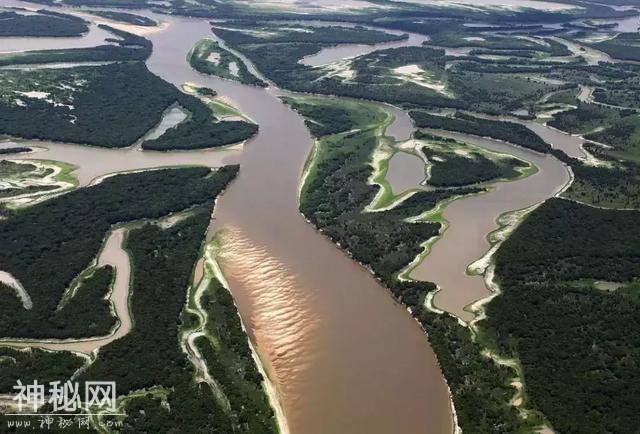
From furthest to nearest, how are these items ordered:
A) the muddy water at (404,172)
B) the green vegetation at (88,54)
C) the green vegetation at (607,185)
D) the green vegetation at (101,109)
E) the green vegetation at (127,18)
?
the green vegetation at (127,18)
the green vegetation at (88,54)
the green vegetation at (101,109)
the muddy water at (404,172)
the green vegetation at (607,185)

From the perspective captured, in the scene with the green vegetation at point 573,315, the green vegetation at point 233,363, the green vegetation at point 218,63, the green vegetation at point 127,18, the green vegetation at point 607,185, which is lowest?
the green vegetation at point 233,363

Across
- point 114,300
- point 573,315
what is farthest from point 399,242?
point 114,300

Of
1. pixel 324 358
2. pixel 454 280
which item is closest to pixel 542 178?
pixel 454 280

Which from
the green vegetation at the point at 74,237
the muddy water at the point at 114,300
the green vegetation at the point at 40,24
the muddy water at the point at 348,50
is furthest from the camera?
the green vegetation at the point at 40,24

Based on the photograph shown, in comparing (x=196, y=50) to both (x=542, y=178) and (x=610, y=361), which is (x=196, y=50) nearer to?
(x=542, y=178)

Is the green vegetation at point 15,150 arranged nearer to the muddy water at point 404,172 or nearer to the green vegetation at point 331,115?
the green vegetation at point 331,115

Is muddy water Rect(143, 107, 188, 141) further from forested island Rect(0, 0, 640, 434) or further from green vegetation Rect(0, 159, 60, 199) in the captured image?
green vegetation Rect(0, 159, 60, 199)

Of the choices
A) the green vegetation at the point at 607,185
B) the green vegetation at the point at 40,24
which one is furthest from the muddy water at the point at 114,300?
the green vegetation at the point at 40,24

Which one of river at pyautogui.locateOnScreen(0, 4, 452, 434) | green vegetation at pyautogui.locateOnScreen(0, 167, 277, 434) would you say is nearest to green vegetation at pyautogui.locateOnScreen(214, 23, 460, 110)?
river at pyautogui.locateOnScreen(0, 4, 452, 434)
